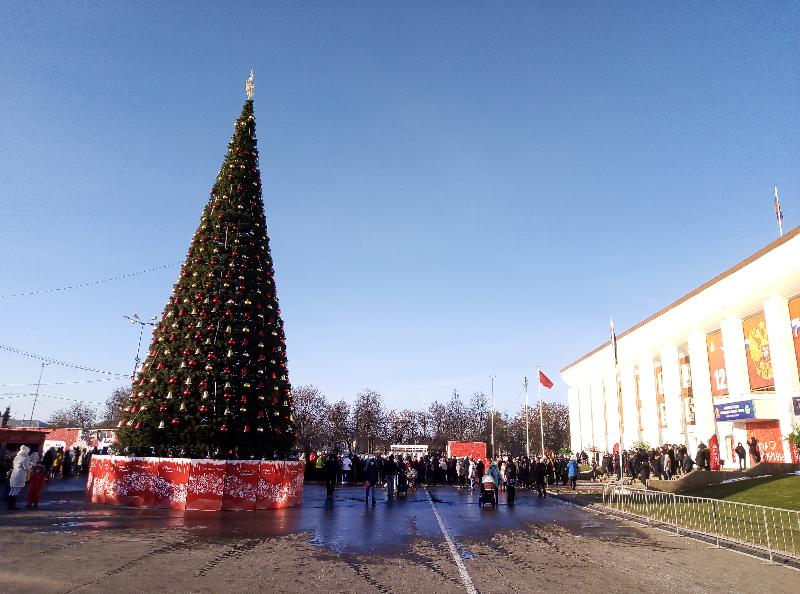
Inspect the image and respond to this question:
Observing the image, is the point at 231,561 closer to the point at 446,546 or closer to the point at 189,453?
the point at 446,546

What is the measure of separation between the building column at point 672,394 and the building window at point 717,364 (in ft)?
17.3

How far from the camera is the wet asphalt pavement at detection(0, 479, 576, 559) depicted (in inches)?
437

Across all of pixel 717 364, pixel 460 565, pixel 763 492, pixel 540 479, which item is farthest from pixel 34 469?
pixel 717 364

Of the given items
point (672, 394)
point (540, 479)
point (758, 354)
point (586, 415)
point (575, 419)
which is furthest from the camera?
point (575, 419)

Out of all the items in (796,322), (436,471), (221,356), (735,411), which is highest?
(796,322)

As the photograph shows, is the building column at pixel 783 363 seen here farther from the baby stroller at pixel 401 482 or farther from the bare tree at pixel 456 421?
the bare tree at pixel 456 421

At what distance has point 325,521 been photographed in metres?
13.7

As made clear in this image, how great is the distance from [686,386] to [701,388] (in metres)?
3.98

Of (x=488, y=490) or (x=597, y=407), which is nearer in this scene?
(x=488, y=490)

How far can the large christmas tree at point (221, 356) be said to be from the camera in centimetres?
1623

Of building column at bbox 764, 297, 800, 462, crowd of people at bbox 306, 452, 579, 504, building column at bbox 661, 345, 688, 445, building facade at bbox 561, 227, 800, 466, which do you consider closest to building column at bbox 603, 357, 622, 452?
building facade at bbox 561, 227, 800, 466

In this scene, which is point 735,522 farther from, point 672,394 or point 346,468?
point 672,394

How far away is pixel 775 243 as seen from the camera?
1114 inches

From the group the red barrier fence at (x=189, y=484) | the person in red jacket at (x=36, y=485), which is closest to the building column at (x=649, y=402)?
the red barrier fence at (x=189, y=484)
